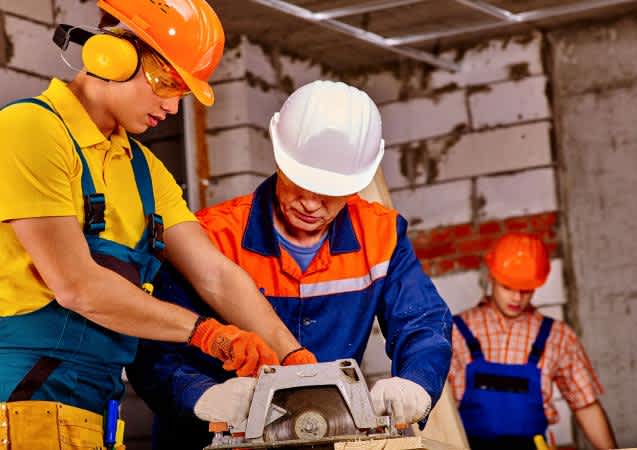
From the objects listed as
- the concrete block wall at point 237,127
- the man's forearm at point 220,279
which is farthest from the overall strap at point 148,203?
the concrete block wall at point 237,127

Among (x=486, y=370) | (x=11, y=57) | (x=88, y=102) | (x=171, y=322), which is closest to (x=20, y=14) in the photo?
(x=11, y=57)

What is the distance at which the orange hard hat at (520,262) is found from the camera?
6859 mm

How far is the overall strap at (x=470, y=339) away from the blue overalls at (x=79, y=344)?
3.69 meters

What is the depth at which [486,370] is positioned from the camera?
6895mm

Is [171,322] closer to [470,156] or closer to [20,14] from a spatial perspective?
[20,14]

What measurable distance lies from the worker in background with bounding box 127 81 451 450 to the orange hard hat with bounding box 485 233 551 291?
2904 mm

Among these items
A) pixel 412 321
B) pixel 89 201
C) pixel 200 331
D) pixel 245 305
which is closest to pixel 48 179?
pixel 89 201

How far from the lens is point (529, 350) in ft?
22.7

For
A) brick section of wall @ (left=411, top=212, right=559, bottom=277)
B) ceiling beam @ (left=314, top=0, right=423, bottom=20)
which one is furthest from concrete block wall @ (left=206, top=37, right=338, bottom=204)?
brick section of wall @ (left=411, top=212, right=559, bottom=277)

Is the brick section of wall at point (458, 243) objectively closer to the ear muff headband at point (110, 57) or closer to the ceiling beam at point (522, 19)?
the ceiling beam at point (522, 19)

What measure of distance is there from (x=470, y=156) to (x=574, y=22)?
2.98 ft

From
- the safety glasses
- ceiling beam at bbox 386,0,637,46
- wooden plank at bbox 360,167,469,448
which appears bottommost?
wooden plank at bbox 360,167,469,448

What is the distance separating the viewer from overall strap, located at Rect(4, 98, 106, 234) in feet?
10.6

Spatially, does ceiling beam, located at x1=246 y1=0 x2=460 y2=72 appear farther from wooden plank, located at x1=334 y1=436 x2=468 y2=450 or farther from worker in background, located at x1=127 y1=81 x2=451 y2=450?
wooden plank, located at x1=334 y1=436 x2=468 y2=450
